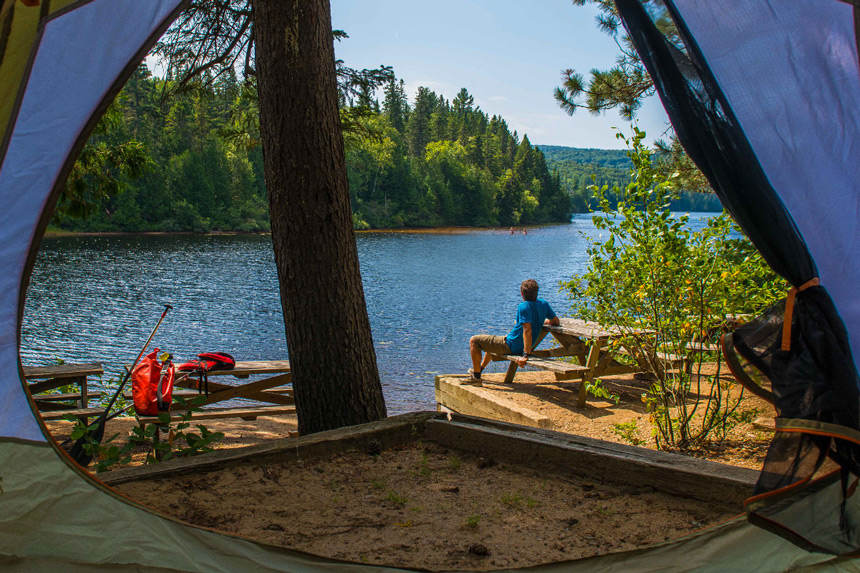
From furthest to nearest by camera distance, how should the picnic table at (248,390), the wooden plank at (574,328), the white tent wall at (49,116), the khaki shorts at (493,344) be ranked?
the khaki shorts at (493,344), the wooden plank at (574,328), the picnic table at (248,390), the white tent wall at (49,116)

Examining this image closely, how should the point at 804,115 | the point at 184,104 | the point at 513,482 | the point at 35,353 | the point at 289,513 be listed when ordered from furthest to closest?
the point at 35,353
the point at 184,104
the point at 513,482
the point at 289,513
the point at 804,115

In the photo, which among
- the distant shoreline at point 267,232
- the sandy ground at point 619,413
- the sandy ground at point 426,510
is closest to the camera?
the sandy ground at point 426,510

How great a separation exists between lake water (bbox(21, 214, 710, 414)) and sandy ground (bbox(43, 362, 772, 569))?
2.12m

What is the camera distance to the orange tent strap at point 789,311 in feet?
7.18

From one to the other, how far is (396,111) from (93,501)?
89640 millimetres

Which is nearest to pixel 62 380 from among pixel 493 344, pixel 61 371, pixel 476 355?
pixel 61 371

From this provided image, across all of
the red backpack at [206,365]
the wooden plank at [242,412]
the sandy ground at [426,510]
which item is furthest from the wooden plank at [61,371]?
the sandy ground at [426,510]

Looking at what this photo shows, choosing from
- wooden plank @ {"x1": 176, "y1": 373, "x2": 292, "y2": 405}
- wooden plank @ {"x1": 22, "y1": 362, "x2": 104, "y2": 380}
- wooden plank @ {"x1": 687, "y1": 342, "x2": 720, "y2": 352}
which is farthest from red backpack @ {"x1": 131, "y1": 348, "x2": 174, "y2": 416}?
wooden plank @ {"x1": 687, "y1": 342, "x2": 720, "y2": 352}

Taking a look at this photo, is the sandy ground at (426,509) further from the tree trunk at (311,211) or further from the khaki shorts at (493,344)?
the khaki shorts at (493,344)

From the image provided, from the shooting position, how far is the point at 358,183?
73.3 meters

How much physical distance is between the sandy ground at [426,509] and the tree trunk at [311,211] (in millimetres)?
536

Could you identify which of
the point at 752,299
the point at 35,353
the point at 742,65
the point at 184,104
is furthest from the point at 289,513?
the point at 35,353

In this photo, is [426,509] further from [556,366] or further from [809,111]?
[556,366]

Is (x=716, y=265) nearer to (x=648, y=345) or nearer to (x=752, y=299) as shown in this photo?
(x=752, y=299)
